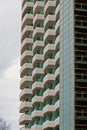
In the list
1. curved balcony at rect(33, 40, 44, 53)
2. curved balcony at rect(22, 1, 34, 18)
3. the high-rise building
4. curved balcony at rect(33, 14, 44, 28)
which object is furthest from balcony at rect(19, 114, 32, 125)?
curved balcony at rect(22, 1, 34, 18)

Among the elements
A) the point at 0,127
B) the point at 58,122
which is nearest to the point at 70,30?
the point at 58,122

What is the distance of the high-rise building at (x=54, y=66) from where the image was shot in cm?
9569

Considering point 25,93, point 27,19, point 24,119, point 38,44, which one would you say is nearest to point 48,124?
point 24,119

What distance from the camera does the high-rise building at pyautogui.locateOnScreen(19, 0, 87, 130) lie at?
314ft

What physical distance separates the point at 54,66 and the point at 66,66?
8569mm

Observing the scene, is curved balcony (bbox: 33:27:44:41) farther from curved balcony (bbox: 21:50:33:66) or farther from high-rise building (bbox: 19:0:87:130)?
curved balcony (bbox: 21:50:33:66)

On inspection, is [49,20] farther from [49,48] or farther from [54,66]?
[54,66]

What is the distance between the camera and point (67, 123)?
94500 millimetres

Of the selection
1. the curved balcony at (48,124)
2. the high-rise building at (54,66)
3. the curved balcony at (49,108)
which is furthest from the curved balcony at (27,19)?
the curved balcony at (48,124)

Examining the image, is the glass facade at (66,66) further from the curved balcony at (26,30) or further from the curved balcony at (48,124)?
the curved balcony at (26,30)

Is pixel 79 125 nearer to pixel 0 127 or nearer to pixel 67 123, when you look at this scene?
pixel 67 123

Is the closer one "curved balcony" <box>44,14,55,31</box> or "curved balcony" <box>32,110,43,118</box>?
"curved balcony" <box>32,110,43,118</box>

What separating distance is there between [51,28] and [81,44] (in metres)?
15.3

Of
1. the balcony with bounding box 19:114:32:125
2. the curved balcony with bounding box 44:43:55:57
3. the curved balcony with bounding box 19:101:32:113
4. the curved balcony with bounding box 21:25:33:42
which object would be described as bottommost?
the balcony with bounding box 19:114:32:125
